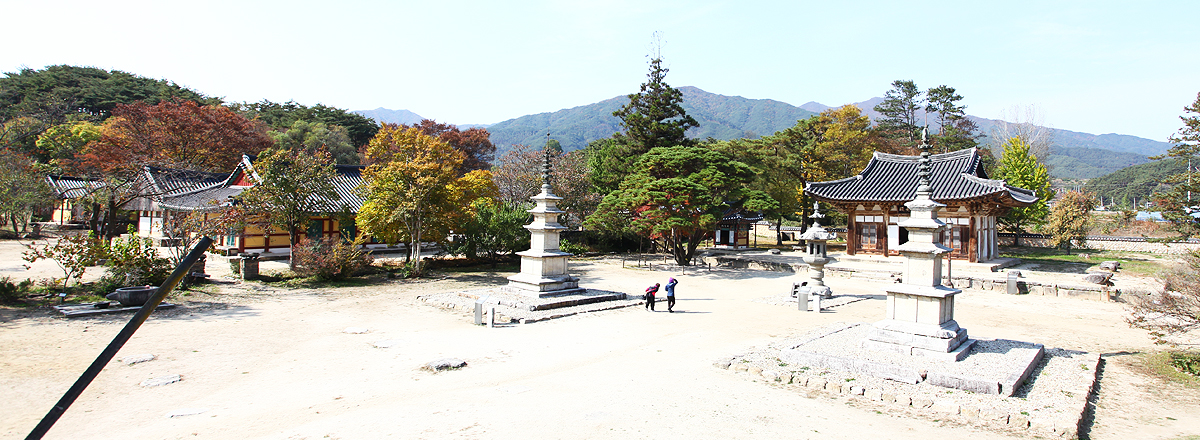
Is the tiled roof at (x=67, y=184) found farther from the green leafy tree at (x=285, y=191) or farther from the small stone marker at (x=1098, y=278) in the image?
the small stone marker at (x=1098, y=278)

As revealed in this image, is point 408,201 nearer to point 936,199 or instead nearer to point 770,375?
point 770,375

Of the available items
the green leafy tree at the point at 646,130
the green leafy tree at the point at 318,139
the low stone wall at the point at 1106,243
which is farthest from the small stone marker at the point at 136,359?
the low stone wall at the point at 1106,243

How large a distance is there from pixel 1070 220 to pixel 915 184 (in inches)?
466

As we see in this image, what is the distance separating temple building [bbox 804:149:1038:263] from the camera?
84.8 ft

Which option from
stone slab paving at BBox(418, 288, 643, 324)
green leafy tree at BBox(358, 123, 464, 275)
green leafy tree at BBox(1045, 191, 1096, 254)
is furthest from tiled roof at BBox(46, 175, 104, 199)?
green leafy tree at BBox(1045, 191, 1096, 254)

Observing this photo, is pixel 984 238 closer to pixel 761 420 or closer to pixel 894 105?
pixel 761 420

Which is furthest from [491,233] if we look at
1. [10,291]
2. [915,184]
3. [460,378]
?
[915,184]

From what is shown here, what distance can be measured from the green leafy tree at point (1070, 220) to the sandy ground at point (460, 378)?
67.5ft

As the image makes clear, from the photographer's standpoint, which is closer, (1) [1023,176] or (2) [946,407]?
(2) [946,407]

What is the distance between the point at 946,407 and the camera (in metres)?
7.69

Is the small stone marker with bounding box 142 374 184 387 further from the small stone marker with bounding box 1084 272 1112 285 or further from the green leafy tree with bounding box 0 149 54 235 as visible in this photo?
the small stone marker with bounding box 1084 272 1112 285

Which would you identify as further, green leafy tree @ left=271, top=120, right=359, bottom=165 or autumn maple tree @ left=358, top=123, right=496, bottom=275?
green leafy tree @ left=271, top=120, right=359, bottom=165

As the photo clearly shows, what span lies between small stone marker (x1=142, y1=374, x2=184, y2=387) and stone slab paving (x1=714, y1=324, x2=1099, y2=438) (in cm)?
870

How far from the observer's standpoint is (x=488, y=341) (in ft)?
38.2
